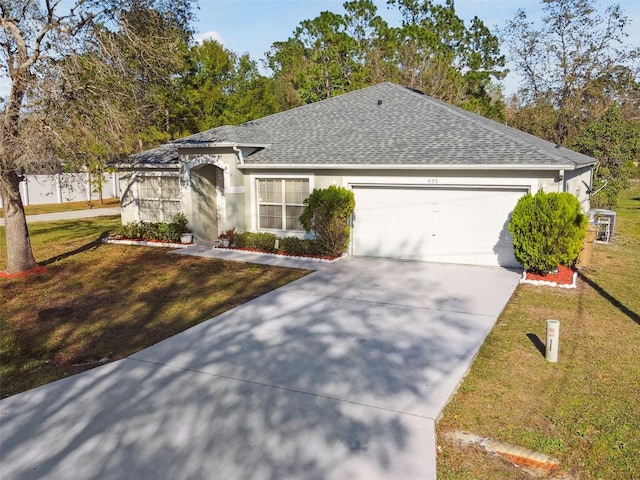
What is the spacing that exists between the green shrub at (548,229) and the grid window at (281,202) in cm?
632

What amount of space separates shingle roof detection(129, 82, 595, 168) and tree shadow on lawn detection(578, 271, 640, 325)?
9.23ft

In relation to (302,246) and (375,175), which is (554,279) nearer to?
(375,175)

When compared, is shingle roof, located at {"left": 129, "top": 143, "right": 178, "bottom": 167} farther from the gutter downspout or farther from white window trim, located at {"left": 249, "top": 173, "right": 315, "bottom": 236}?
white window trim, located at {"left": 249, "top": 173, "right": 315, "bottom": 236}

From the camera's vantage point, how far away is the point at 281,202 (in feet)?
50.4

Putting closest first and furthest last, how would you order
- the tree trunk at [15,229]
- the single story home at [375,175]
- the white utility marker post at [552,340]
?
the white utility marker post at [552,340]
the tree trunk at [15,229]
the single story home at [375,175]

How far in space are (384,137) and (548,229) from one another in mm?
5730

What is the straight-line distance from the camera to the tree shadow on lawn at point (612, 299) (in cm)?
907

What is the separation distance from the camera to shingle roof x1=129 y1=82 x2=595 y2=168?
12594 millimetres

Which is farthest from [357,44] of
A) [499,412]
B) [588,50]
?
[499,412]

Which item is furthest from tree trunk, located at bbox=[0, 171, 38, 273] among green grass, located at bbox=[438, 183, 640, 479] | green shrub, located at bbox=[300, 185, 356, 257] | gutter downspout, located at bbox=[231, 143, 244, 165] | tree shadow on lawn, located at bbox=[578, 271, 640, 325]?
tree shadow on lawn, located at bbox=[578, 271, 640, 325]

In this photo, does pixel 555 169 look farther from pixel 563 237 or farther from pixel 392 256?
pixel 392 256

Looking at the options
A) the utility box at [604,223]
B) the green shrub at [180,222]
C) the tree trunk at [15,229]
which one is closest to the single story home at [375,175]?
the green shrub at [180,222]

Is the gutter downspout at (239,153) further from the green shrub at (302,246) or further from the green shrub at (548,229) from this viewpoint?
the green shrub at (548,229)

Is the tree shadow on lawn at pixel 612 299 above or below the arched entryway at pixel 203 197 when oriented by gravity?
below
